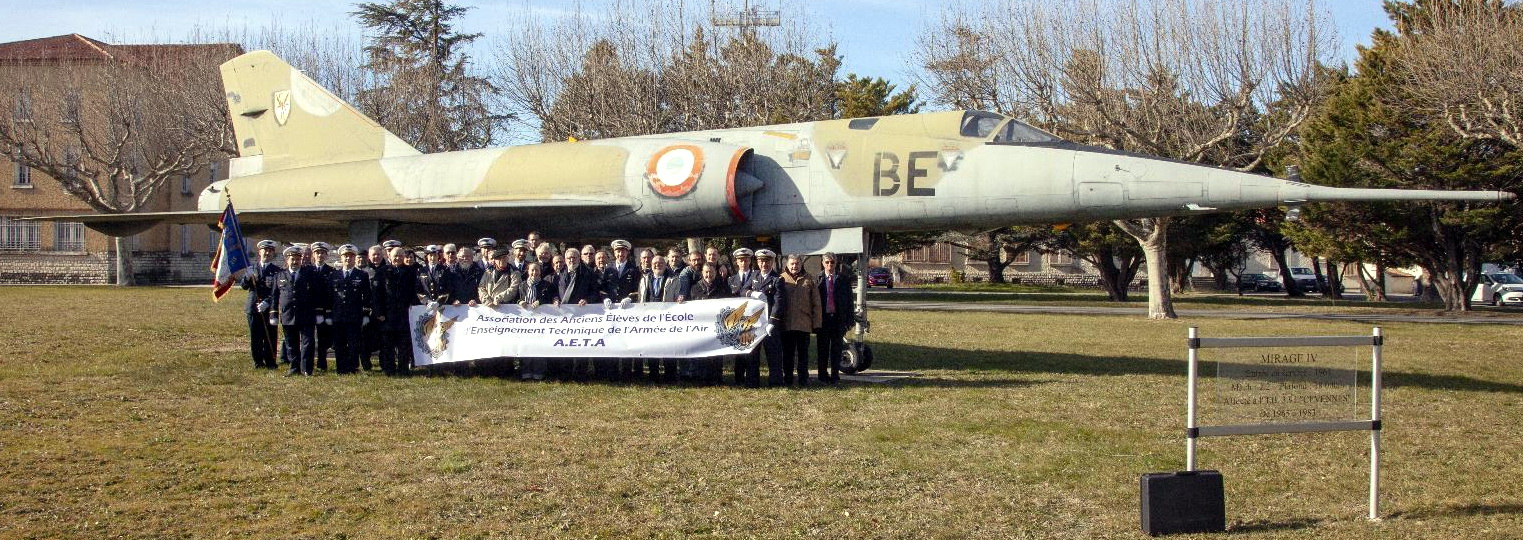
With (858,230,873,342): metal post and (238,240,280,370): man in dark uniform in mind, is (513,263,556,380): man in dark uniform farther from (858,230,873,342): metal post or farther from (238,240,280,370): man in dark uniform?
(858,230,873,342): metal post

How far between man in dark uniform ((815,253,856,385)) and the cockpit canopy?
222 cm

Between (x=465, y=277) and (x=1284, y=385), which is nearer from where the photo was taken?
(x=1284, y=385)

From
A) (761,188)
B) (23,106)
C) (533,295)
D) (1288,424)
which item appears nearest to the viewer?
(1288,424)

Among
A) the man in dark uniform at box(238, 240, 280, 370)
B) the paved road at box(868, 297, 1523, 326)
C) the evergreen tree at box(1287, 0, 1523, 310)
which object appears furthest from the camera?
the evergreen tree at box(1287, 0, 1523, 310)

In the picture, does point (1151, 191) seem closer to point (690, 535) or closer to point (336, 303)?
point (690, 535)

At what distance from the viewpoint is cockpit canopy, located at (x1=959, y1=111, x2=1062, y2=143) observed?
13180 mm

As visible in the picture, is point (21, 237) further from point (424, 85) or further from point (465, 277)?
point (465, 277)

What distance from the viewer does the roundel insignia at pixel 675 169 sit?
13.9 meters

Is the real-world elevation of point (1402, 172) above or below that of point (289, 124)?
above

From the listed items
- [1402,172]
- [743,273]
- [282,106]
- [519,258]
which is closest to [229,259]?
[519,258]

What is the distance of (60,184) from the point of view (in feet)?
163

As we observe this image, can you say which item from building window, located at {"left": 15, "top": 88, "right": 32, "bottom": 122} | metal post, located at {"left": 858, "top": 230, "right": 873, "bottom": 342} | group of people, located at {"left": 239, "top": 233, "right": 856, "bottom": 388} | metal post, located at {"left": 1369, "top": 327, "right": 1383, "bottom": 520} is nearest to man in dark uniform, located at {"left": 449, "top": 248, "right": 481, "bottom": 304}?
group of people, located at {"left": 239, "top": 233, "right": 856, "bottom": 388}

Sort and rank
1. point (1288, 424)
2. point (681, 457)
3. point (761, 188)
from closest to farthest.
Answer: point (1288, 424)
point (681, 457)
point (761, 188)

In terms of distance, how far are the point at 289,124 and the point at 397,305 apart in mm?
7050
